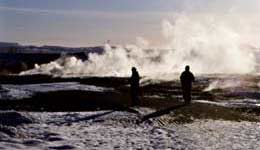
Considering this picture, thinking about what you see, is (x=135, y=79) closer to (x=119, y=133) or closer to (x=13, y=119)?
(x=13, y=119)

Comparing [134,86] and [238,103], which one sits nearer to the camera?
[134,86]

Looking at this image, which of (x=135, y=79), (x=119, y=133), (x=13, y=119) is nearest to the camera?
(x=119, y=133)

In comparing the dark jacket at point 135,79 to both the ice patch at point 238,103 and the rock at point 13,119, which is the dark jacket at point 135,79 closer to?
the ice patch at point 238,103

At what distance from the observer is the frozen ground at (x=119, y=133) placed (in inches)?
590

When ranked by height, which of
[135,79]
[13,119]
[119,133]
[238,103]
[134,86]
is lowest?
[119,133]

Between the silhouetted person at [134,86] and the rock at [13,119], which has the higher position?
the silhouetted person at [134,86]

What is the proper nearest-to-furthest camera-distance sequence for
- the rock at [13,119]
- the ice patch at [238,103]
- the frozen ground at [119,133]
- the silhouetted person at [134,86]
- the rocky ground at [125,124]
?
the frozen ground at [119,133]
the rocky ground at [125,124]
the rock at [13,119]
the silhouetted person at [134,86]
the ice patch at [238,103]

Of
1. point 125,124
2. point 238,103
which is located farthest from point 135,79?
point 125,124

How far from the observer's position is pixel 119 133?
56.4ft

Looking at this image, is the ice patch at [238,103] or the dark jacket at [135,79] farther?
the ice patch at [238,103]

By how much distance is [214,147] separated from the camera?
1505 centimetres

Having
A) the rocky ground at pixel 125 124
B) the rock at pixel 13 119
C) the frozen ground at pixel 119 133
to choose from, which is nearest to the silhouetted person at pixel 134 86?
the rocky ground at pixel 125 124

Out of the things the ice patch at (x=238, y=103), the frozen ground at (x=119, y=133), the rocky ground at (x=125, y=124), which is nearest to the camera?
the frozen ground at (x=119, y=133)

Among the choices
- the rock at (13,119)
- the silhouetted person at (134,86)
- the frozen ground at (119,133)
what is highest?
the silhouetted person at (134,86)
